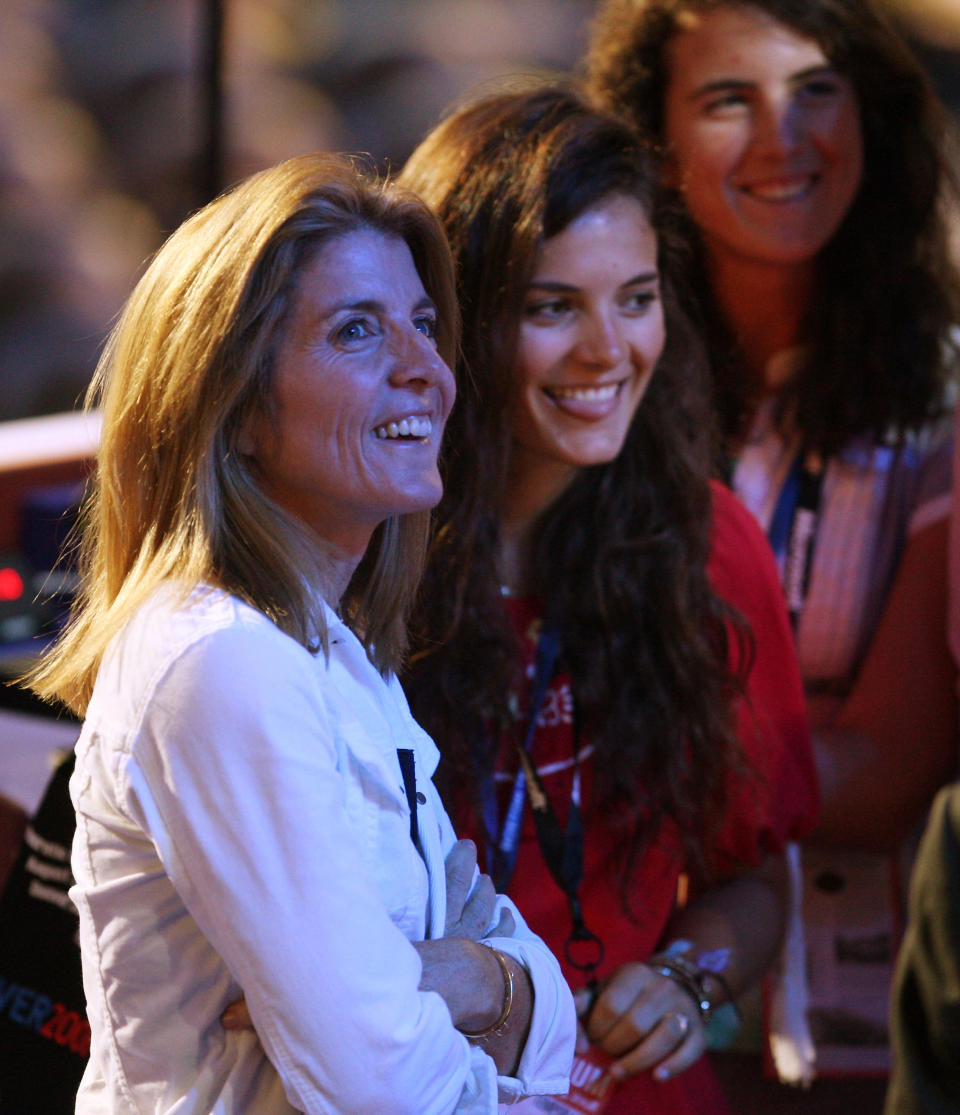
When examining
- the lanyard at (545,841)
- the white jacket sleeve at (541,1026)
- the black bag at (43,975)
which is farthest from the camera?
the lanyard at (545,841)

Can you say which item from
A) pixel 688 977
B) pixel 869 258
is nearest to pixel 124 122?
pixel 869 258

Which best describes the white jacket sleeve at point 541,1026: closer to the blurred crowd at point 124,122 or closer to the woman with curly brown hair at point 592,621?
the woman with curly brown hair at point 592,621

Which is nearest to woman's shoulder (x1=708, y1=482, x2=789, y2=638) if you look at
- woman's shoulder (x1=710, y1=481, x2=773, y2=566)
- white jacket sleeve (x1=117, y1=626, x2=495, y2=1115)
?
woman's shoulder (x1=710, y1=481, x2=773, y2=566)

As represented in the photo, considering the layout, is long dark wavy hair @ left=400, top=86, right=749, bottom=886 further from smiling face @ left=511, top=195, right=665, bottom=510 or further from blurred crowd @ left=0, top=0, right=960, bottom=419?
blurred crowd @ left=0, top=0, right=960, bottom=419

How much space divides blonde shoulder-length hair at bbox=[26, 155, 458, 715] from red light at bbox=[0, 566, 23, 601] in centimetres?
173

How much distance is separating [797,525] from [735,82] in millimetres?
761

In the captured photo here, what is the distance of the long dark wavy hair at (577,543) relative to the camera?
161 cm

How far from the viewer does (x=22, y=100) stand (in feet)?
14.4

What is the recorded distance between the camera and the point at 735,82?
226cm

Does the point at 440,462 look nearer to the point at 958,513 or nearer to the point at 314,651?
the point at 314,651

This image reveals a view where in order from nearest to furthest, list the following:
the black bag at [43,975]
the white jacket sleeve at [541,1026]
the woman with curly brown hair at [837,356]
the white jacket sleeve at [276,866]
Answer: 1. the white jacket sleeve at [276,866]
2. the white jacket sleeve at [541,1026]
3. the black bag at [43,975]
4. the woman with curly brown hair at [837,356]

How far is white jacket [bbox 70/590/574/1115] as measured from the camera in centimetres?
93

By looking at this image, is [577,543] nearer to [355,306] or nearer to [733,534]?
[733,534]

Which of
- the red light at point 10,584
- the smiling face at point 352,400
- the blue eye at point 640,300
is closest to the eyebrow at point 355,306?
the smiling face at point 352,400
